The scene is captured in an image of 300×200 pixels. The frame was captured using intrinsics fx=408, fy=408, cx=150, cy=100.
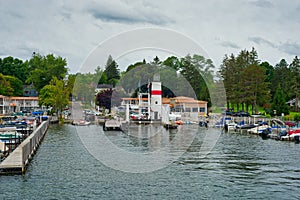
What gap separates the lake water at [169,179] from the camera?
19266 mm

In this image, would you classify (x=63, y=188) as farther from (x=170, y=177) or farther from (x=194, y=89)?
(x=194, y=89)

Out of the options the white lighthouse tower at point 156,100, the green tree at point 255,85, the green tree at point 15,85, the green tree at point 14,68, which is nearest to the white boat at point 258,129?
the green tree at point 255,85

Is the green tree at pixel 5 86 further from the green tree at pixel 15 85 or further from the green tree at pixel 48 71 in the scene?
the green tree at pixel 48 71

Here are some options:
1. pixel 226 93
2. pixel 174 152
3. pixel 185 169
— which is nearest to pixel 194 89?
pixel 226 93

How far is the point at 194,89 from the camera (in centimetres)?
10488

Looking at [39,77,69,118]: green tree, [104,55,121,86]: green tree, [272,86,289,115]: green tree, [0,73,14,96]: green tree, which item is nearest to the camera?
[272,86,289,115]: green tree

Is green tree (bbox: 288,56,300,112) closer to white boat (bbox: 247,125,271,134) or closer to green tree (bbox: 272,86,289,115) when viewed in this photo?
green tree (bbox: 272,86,289,115)

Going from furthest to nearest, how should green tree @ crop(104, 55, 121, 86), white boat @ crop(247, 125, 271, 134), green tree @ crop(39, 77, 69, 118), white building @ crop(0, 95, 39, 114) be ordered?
1. green tree @ crop(104, 55, 121, 86)
2. white building @ crop(0, 95, 39, 114)
3. green tree @ crop(39, 77, 69, 118)
4. white boat @ crop(247, 125, 271, 134)

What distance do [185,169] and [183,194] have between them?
621 centimetres

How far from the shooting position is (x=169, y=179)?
22359 mm

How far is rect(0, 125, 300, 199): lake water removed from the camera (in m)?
19.3

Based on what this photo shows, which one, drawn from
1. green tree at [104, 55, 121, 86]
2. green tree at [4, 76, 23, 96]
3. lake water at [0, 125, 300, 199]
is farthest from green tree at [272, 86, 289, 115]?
green tree at [104, 55, 121, 86]

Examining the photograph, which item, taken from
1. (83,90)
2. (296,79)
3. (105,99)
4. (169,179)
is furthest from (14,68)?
(169,179)

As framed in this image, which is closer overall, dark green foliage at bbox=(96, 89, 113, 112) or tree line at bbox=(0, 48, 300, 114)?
tree line at bbox=(0, 48, 300, 114)
